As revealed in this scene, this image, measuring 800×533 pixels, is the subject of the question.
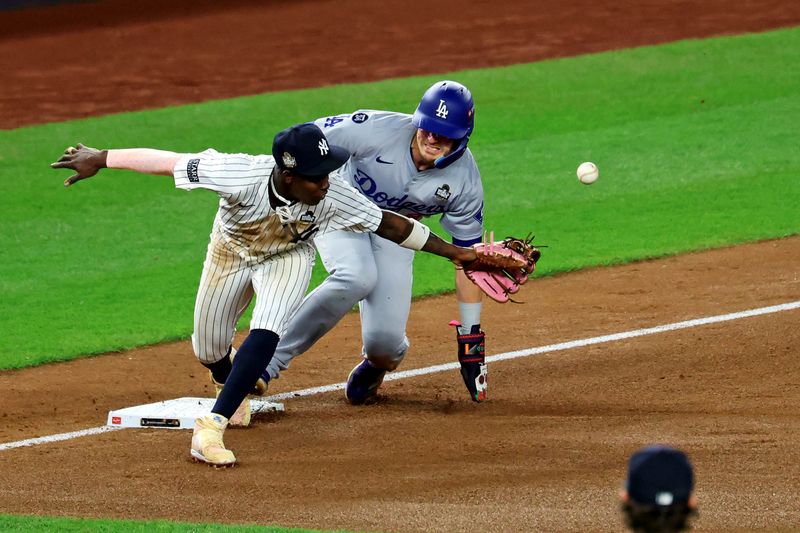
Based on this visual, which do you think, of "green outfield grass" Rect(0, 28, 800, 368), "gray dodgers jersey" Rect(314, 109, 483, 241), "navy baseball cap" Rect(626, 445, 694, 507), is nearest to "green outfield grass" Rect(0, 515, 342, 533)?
"gray dodgers jersey" Rect(314, 109, 483, 241)

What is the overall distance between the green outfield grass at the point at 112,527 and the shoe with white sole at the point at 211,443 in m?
0.75

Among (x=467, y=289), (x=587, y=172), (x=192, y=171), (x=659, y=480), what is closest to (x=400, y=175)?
(x=467, y=289)

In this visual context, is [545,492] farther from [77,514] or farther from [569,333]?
[569,333]

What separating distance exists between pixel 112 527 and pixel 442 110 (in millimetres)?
2704

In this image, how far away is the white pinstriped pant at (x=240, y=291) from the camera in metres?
5.94

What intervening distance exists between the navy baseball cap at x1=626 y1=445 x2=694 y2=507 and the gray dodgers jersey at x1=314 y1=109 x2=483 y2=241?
4450 mm

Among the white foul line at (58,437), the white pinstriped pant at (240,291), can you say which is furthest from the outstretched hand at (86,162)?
the white foul line at (58,437)

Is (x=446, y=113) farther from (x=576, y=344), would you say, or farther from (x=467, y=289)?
(x=576, y=344)

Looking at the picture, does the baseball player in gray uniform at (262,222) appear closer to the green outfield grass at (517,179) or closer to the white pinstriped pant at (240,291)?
the white pinstriped pant at (240,291)

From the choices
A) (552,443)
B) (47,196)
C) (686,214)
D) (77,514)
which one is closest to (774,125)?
(686,214)

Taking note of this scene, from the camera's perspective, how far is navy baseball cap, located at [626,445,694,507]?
235 centimetres

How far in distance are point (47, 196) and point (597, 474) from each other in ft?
25.2

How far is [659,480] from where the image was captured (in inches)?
93.0

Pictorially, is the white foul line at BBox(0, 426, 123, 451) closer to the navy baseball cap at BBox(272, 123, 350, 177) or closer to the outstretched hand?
the outstretched hand
